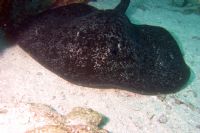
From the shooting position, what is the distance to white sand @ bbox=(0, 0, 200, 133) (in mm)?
4355

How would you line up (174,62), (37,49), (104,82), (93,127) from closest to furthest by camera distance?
1. (93,127)
2. (104,82)
3. (37,49)
4. (174,62)

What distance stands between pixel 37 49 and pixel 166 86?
2.46 m

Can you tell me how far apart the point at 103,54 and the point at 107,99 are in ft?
2.71

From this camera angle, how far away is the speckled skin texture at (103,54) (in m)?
4.49

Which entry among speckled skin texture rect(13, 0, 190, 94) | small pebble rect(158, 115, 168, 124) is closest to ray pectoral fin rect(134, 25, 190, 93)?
speckled skin texture rect(13, 0, 190, 94)

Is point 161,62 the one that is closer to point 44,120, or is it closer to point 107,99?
point 107,99

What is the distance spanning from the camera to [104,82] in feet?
14.9

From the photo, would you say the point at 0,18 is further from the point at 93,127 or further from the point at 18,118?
the point at 93,127

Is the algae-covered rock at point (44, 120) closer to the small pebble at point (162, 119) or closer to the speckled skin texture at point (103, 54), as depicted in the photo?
the speckled skin texture at point (103, 54)

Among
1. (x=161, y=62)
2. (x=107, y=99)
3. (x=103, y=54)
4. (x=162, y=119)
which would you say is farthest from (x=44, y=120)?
(x=161, y=62)

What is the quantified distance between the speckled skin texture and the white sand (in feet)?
0.67

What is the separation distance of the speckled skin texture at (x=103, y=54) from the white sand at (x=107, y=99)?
8.1 inches

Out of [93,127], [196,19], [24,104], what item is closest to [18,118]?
[24,104]

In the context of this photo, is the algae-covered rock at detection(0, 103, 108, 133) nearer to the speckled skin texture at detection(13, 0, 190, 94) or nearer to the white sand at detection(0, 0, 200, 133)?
the white sand at detection(0, 0, 200, 133)
